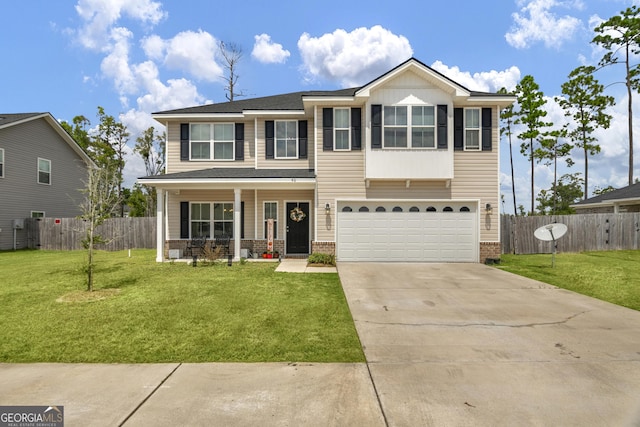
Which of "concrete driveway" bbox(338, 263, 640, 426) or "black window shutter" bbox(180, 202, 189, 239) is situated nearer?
"concrete driveway" bbox(338, 263, 640, 426)

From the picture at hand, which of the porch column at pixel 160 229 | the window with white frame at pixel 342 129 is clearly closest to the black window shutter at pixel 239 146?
the porch column at pixel 160 229

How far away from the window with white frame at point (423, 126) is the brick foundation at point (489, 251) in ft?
14.1

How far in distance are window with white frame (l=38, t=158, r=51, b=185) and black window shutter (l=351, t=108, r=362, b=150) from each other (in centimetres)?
1833

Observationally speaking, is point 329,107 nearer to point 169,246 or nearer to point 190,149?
point 190,149

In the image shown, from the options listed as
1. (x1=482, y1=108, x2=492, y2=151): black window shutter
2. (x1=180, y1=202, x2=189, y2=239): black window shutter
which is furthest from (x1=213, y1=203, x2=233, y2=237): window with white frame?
(x1=482, y1=108, x2=492, y2=151): black window shutter

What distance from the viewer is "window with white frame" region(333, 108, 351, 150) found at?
13.1 meters

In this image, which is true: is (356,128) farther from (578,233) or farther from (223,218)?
(578,233)

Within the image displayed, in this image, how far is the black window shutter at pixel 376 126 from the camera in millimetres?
12664

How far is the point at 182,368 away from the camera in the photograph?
4141mm

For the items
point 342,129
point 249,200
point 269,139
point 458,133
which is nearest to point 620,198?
point 458,133

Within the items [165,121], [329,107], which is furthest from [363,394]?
[165,121]

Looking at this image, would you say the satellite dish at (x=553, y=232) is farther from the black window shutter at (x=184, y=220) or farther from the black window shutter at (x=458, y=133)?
the black window shutter at (x=184, y=220)

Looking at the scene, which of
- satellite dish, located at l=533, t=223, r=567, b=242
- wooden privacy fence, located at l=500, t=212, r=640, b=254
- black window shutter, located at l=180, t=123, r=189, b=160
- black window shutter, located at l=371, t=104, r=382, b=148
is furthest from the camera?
wooden privacy fence, located at l=500, t=212, r=640, b=254

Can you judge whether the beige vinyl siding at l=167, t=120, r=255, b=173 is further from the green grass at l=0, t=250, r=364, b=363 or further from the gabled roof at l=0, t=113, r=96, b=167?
the green grass at l=0, t=250, r=364, b=363
